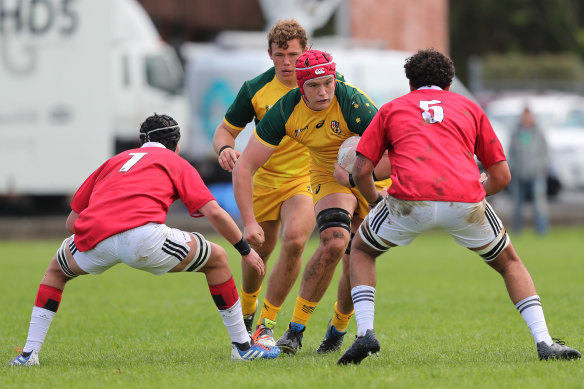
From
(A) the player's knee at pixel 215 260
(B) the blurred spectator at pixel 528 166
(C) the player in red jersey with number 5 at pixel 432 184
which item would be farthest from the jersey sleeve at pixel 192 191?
(B) the blurred spectator at pixel 528 166

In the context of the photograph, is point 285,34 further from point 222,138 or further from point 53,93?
point 53,93

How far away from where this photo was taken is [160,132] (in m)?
6.98

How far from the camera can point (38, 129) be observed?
20.9m

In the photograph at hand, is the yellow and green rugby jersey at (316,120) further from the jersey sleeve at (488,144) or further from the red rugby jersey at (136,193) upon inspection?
the jersey sleeve at (488,144)

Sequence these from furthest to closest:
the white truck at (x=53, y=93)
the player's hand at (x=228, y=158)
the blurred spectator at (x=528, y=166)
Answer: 1. the white truck at (x=53, y=93)
2. the blurred spectator at (x=528, y=166)
3. the player's hand at (x=228, y=158)

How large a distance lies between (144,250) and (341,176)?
139cm

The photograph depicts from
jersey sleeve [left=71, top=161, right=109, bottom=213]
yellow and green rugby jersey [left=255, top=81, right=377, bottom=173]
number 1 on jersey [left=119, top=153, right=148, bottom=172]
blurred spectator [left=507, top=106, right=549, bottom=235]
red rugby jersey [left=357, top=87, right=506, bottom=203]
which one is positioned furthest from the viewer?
blurred spectator [left=507, top=106, right=549, bottom=235]

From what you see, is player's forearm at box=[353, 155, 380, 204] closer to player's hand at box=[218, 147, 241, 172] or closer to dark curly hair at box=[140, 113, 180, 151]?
dark curly hair at box=[140, 113, 180, 151]

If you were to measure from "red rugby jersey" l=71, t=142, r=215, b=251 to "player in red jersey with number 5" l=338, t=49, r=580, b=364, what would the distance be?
1.04 m

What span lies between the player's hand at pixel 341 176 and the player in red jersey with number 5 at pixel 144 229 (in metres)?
0.76

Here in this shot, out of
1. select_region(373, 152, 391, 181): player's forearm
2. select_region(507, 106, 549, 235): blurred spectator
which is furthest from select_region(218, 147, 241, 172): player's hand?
select_region(507, 106, 549, 235): blurred spectator

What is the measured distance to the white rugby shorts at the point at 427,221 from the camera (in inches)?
253

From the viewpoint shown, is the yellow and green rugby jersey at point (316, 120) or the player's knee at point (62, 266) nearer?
the player's knee at point (62, 266)

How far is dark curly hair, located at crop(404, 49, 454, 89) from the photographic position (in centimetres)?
666
